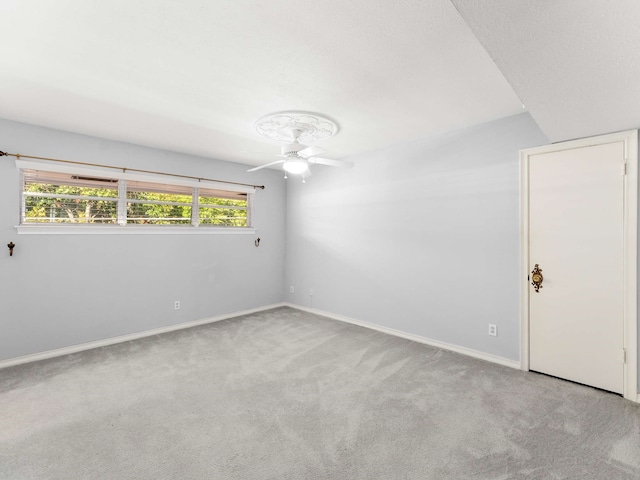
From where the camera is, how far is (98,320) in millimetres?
3783

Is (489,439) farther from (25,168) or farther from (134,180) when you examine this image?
(25,168)

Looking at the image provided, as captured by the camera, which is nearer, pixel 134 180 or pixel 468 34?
pixel 468 34

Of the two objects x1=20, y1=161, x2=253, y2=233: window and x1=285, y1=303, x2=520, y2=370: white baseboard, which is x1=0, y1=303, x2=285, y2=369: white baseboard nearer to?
x1=20, y1=161, x2=253, y2=233: window

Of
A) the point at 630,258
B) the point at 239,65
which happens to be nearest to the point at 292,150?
the point at 239,65

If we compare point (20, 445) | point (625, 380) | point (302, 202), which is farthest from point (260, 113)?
point (625, 380)

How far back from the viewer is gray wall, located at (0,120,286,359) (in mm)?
3285

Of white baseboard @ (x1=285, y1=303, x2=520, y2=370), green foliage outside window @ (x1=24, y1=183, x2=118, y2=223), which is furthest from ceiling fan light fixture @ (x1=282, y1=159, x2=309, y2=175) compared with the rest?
white baseboard @ (x1=285, y1=303, x2=520, y2=370)

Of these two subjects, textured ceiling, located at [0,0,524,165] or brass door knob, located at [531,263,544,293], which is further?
brass door knob, located at [531,263,544,293]

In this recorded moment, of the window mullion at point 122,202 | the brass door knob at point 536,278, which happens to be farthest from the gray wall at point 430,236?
the window mullion at point 122,202

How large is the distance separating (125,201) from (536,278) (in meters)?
4.76

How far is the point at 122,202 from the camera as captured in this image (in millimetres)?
4023

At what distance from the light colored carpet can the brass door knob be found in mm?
835

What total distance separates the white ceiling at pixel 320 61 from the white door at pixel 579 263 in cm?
34

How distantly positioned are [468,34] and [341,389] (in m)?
2.72
